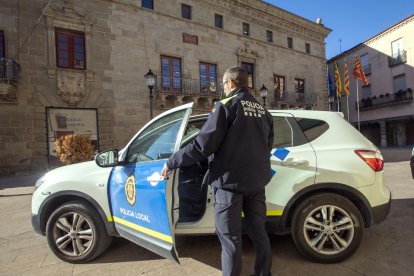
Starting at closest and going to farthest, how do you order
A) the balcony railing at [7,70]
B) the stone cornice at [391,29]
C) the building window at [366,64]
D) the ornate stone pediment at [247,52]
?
the balcony railing at [7,70] → the ornate stone pediment at [247,52] → the stone cornice at [391,29] → the building window at [366,64]

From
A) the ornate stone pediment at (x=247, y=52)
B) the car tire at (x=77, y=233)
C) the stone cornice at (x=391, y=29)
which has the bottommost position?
the car tire at (x=77, y=233)

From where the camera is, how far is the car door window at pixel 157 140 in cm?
281

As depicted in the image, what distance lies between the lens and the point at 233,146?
84.2 inches

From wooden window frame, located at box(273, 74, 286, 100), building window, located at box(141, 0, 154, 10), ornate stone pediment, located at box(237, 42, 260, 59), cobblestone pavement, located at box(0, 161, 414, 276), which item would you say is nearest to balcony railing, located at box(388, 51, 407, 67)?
wooden window frame, located at box(273, 74, 286, 100)

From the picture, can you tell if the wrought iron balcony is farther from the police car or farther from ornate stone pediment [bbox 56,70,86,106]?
the police car

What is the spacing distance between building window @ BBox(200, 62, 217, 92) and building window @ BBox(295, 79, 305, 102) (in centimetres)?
838

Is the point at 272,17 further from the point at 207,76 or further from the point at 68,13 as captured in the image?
the point at 68,13

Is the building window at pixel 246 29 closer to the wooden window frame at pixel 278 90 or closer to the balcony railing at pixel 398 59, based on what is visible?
the wooden window frame at pixel 278 90

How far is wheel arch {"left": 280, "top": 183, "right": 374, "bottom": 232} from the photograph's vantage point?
289 cm

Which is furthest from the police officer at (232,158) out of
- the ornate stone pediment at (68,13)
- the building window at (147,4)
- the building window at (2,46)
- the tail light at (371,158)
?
the building window at (147,4)

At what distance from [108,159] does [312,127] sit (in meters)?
2.42

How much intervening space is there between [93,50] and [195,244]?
521 inches

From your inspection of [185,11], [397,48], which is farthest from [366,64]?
[185,11]

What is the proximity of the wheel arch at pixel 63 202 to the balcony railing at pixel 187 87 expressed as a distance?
12.6 m
